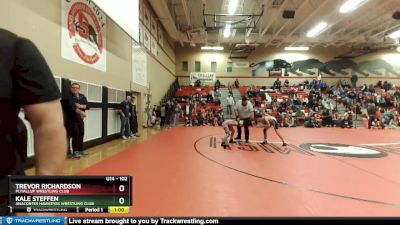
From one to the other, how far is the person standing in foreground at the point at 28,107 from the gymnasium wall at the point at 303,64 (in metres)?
25.2

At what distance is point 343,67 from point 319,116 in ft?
34.5

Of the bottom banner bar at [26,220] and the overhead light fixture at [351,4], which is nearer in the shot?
the bottom banner bar at [26,220]

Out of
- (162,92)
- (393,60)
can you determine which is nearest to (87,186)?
(162,92)

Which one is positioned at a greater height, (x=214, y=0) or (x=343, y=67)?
(x=214, y=0)

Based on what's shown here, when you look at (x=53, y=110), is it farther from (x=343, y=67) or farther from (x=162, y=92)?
(x=343, y=67)

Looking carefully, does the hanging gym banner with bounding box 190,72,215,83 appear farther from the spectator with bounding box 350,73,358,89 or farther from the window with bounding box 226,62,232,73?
the spectator with bounding box 350,73,358,89

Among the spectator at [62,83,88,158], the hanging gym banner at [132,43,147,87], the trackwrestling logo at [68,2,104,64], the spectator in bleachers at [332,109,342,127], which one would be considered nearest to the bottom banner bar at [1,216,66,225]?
the spectator at [62,83,88,158]

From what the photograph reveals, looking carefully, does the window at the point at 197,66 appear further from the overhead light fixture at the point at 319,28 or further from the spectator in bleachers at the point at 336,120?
the spectator in bleachers at the point at 336,120

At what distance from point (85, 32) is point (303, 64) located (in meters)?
22.1

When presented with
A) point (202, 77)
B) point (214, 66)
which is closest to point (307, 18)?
point (214, 66)

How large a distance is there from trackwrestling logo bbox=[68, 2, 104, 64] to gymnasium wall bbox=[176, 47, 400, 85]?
18.0 m

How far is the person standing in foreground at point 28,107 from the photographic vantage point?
74 cm

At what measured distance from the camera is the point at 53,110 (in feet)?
2.59
